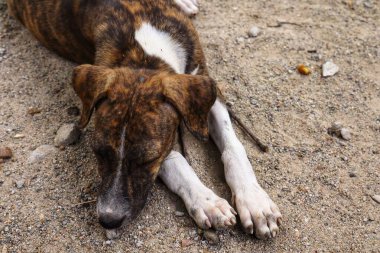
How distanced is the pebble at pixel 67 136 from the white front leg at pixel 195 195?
2.85 feet

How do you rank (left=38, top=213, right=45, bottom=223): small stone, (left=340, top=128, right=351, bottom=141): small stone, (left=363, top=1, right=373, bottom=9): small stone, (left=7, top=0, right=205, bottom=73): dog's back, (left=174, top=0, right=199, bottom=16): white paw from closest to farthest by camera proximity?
1. (left=38, top=213, right=45, bottom=223): small stone
2. (left=7, top=0, right=205, bottom=73): dog's back
3. (left=340, top=128, right=351, bottom=141): small stone
4. (left=174, top=0, right=199, bottom=16): white paw
5. (left=363, top=1, right=373, bottom=9): small stone

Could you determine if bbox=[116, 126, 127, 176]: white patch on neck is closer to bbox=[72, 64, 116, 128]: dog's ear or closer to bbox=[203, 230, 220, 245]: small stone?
bbox=[72, 64, 116, 128]: dog's ear

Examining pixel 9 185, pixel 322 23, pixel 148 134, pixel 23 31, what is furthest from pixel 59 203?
pixel 322 23

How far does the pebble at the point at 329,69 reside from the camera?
5.09 metres

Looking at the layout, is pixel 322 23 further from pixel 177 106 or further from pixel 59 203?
pixel 59 203

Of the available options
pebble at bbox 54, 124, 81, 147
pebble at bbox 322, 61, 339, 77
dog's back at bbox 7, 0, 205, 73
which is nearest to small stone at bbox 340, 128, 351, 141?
pebble at bbox 322, 61, 339, 77

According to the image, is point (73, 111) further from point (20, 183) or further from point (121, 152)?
point (121, 152)

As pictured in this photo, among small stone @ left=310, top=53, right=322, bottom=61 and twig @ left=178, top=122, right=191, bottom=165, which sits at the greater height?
small stone @ left=310, top=53, right=322, bottom=61

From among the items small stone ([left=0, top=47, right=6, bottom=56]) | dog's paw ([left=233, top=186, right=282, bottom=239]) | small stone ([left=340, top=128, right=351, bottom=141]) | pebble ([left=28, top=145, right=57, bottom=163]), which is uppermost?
small stone ([left=340, top=128, right=351, bottom=141])

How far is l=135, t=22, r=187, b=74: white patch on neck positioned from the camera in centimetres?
412

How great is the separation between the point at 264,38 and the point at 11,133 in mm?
2637

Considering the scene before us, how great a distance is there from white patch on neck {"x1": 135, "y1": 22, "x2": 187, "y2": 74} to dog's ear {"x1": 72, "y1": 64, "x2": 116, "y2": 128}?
529 millimetres

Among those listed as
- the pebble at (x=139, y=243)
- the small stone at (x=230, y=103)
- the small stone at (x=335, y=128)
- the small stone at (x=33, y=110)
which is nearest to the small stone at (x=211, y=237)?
the pebble at (x=139, y=243)

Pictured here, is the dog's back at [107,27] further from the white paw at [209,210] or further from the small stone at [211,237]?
the small stone at [211,237]
